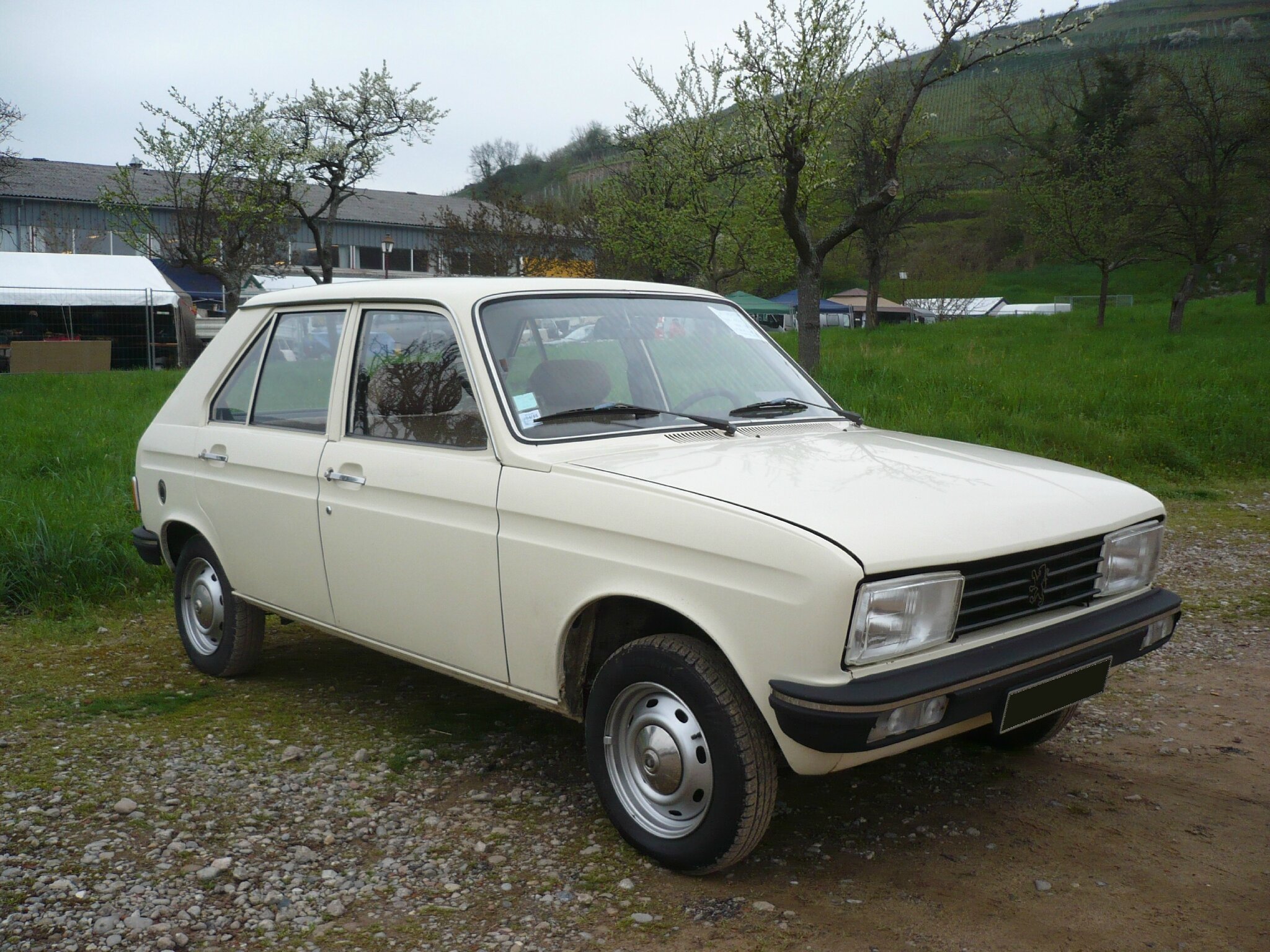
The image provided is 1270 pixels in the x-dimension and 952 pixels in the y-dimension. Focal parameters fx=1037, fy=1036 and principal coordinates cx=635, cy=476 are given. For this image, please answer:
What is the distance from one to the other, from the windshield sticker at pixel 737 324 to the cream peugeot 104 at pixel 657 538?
0.05ft

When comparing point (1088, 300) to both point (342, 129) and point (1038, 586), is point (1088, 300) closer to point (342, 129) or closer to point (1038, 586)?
point (342, 129)

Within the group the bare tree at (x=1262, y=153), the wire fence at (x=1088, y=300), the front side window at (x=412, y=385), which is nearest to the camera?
the front side window at (x=412, y=385)

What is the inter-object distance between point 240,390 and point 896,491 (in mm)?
3172

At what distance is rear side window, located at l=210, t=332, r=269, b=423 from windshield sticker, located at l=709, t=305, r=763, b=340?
2.08m

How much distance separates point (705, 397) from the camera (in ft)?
13.1

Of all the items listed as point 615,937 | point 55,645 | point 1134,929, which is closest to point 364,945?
point 615,937

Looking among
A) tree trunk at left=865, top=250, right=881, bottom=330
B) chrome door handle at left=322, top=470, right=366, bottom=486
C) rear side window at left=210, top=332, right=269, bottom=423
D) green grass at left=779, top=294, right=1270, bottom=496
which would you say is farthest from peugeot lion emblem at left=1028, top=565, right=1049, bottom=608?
tree trunk at left=865, top=250, right=881, bottom=330

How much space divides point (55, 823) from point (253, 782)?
643 millimetres

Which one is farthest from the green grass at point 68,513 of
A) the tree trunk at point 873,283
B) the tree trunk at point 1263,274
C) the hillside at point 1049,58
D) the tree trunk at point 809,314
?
the hillside at point 1049,58

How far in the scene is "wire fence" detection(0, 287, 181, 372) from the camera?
28203 mm

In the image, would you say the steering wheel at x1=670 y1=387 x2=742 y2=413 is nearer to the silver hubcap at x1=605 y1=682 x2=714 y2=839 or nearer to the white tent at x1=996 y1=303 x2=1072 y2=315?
the silver hubcap at x1=605 y1=682 x2=714 y2=839

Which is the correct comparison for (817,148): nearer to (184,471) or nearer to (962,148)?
(184,471)

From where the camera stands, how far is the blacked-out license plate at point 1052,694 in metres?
2.89

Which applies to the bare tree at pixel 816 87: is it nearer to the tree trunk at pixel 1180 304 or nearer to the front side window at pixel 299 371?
the front side window at pixel 299 371
